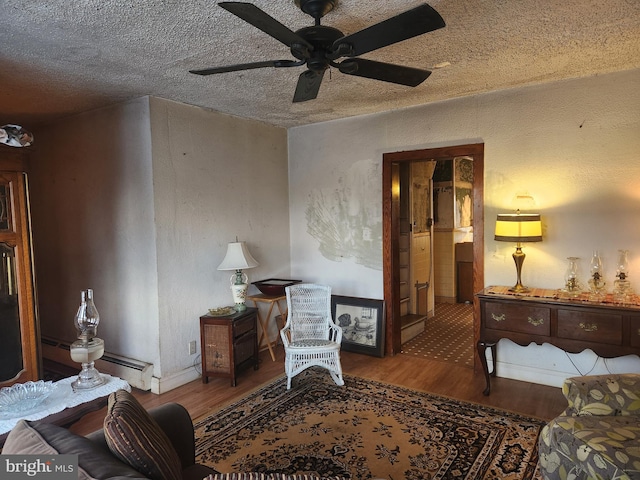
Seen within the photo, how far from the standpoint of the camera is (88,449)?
1.21m

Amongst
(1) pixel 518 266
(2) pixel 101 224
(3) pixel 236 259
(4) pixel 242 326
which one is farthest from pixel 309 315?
(2) pixel 101 224

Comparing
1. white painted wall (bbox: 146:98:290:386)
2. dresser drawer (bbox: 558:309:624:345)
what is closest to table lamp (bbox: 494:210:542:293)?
dresser drawer (bbox: 558:309:624:345)

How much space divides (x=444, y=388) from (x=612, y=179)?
2121 mm

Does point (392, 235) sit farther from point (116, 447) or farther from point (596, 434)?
point (116, 447)

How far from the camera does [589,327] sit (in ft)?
9.58

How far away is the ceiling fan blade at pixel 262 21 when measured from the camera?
1468 mm

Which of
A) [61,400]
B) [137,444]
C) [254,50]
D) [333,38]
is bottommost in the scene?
[61,400]

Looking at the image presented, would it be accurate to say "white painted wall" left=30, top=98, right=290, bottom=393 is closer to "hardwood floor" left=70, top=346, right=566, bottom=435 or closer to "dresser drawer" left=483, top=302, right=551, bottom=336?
"hardwood floor" left=70, top=346, right=566, bottom=435

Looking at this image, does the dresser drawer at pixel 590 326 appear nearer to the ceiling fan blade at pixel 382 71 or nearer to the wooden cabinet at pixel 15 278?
the ceiling fan blade at pixel 382 71

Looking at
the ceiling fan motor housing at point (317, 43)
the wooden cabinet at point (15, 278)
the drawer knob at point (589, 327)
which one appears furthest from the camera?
the drawer knob at point (589, 327)

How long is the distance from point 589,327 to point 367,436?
1.75 metres

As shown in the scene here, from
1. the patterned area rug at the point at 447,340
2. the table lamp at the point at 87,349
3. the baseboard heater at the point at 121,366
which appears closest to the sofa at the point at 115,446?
the table lamp at the point at 87,349

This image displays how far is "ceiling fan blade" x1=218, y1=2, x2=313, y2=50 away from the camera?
57.8 inches

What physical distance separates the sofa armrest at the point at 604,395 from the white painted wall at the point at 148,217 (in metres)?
3.02
